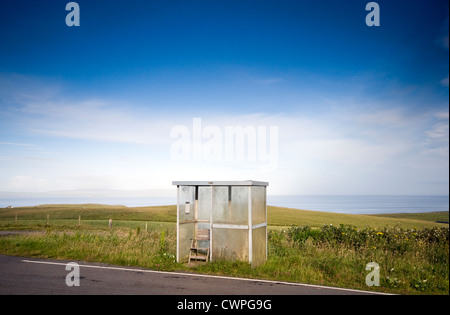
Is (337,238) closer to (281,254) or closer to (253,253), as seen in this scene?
(281,254)

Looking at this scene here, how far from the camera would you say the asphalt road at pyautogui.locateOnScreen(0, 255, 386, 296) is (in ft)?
26.0

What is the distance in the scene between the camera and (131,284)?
8.56m

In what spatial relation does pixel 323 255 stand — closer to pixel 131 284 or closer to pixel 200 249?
pixel 200 249

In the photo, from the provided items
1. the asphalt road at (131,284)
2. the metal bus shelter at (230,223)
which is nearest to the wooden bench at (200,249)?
the metal bus shelter at (230,223)

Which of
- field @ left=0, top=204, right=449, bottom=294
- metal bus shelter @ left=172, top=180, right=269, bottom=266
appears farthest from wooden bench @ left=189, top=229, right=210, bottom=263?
field @ left=0, top=204, right=449, bottom=294

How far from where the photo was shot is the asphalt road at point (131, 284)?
26.0ft

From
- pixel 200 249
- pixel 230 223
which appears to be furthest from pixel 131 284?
pixel 200 249

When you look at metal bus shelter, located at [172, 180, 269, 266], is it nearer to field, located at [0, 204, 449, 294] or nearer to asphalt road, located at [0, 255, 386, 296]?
field, located at [0, 204, 449, 294]
